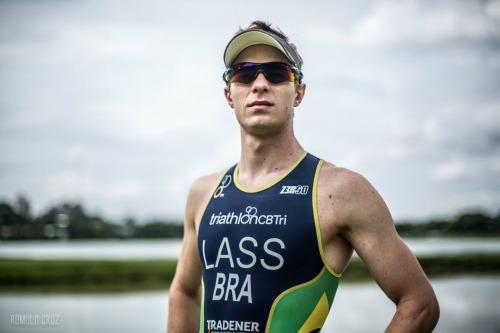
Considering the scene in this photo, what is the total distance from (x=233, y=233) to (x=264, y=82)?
118cm

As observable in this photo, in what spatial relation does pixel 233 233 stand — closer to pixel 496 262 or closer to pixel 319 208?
pixel 319 208

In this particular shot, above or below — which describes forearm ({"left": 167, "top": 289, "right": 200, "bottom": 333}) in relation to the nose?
below

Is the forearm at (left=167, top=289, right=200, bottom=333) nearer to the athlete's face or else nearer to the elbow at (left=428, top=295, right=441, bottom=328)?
the athlete's face

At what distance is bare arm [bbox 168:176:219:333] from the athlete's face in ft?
2.60

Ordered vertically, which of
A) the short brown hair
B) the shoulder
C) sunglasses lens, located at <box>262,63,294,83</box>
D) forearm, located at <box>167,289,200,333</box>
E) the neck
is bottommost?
forearm, located at <box>167,289,200,333</box>

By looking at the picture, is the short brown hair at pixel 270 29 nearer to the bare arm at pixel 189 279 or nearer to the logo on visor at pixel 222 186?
the logo on visor at pixel 222 186

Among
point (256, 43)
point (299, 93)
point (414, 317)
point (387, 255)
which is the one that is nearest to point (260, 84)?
point (256, 43)

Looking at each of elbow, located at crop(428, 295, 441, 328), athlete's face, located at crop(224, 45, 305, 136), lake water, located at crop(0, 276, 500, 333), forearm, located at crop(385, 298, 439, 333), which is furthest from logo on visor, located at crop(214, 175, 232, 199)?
lake water, located at crop(0, 276, 500, 333)

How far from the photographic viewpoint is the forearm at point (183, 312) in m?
5.23

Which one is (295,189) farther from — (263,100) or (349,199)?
(263,100)

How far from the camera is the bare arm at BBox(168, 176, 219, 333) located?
524 cm

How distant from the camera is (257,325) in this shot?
441cm

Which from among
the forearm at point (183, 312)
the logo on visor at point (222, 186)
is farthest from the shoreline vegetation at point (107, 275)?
the logo on visor at point (222, 186)

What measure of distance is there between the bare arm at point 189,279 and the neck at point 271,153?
21.2 inches
